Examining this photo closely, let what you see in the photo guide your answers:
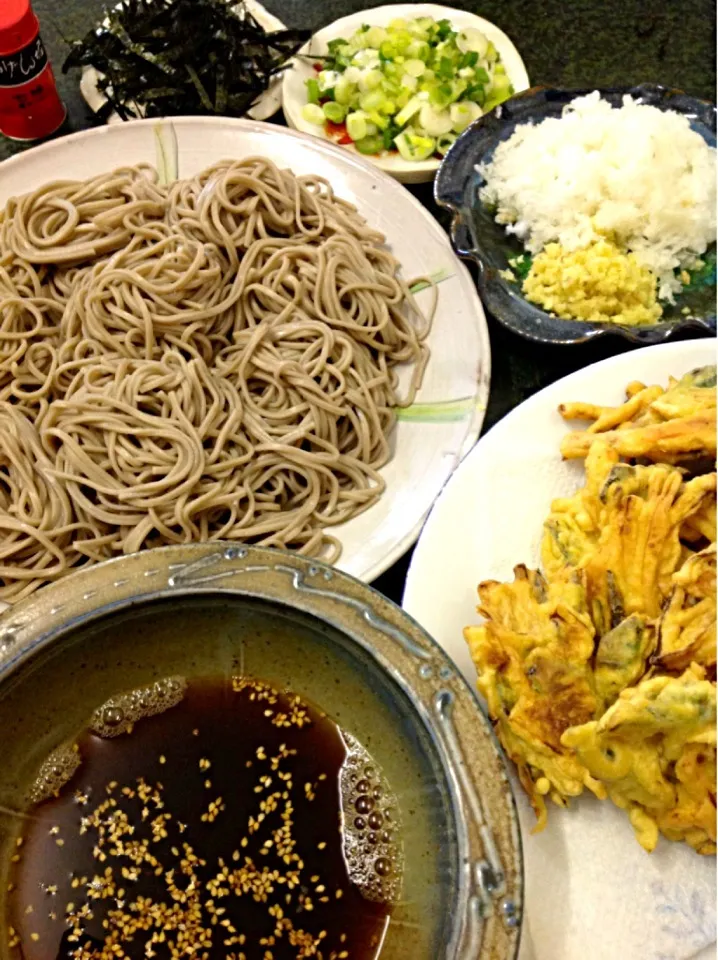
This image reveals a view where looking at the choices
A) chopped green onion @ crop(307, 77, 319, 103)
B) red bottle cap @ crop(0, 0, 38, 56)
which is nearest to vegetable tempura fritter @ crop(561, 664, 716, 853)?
chopped green onion @ crop(307, 77, 319, 103)

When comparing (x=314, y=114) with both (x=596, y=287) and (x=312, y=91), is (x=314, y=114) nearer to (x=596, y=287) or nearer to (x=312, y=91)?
(x=312, y=91)

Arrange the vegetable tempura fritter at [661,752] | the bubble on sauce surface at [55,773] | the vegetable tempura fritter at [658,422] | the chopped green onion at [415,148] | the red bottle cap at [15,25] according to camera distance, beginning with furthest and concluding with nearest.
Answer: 1. the chopped green onion at [415,148]
2. the red bottle cap at [15,25]
3. the vegetable tempura fritter at [658,422]
4. the bubble on sauce surface at [55,773]
5. the vegetable tempura fritter at [661,752]

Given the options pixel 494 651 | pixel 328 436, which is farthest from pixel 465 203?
pixel 494 651

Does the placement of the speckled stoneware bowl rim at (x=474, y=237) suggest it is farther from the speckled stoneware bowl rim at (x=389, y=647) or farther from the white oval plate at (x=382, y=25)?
the speckled stoneware bowl rim at (x=389, y=647)

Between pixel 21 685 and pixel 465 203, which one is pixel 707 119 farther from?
pixel 21 685

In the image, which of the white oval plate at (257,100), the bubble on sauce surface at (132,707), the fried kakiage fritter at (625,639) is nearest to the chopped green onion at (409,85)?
the white oval plate at (257,100)
